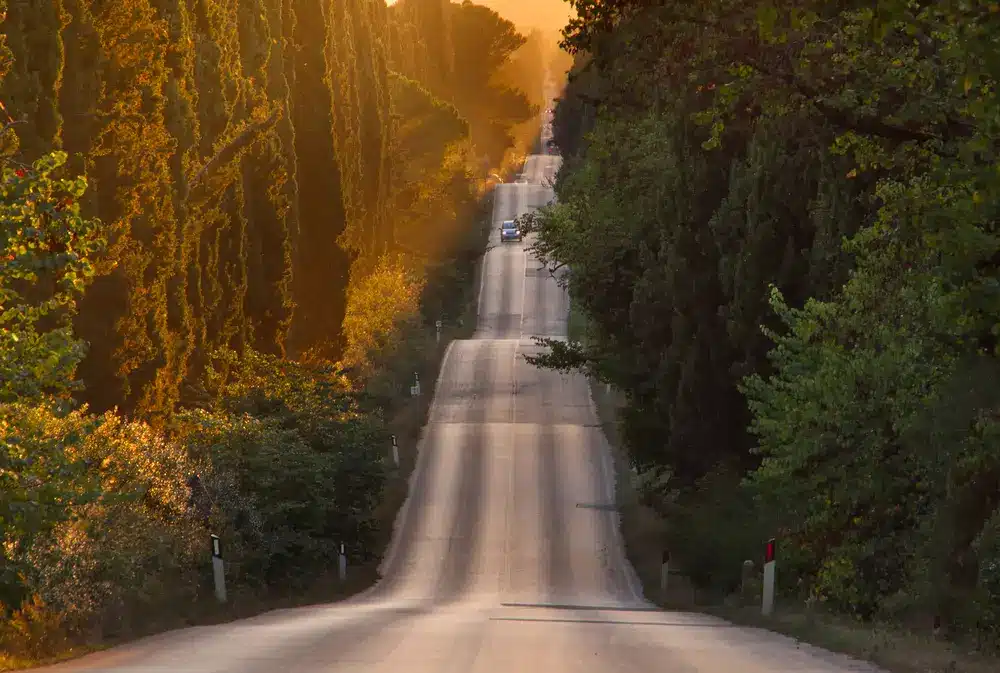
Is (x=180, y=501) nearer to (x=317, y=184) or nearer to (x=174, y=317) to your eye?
(x=174, y=317)

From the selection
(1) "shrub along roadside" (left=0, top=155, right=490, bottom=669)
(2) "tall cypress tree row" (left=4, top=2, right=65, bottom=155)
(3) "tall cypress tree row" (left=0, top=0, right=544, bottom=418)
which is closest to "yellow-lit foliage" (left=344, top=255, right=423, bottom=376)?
(3) "tall cypress tree row" (left=0, top=0, right=544, bottom=418)

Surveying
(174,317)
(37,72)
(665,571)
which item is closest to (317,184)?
(174,317)

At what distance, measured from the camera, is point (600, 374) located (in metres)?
43.4

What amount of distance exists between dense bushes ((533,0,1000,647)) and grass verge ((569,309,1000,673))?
2.68 ft

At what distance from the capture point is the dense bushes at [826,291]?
13148 millimetres

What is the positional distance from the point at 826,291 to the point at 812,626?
1243 cm

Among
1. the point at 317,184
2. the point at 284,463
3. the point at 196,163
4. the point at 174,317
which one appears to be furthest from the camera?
the point at 317,184

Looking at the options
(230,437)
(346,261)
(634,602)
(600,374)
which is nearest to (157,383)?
(230,437)

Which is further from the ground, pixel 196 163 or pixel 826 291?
pixel 196 163

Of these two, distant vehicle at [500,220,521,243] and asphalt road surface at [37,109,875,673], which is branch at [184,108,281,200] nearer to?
asphalt road surface at [37,109,875,673]

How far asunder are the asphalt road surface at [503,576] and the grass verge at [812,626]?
1.26 ft

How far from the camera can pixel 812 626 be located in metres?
17.0

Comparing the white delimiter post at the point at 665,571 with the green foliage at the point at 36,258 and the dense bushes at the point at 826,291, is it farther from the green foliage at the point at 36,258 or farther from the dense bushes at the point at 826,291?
the green foliage at the point at 36,258

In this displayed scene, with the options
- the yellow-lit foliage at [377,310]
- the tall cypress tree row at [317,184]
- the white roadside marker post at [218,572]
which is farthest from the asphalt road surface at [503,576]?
the tall cypress tree row at [317,184]
